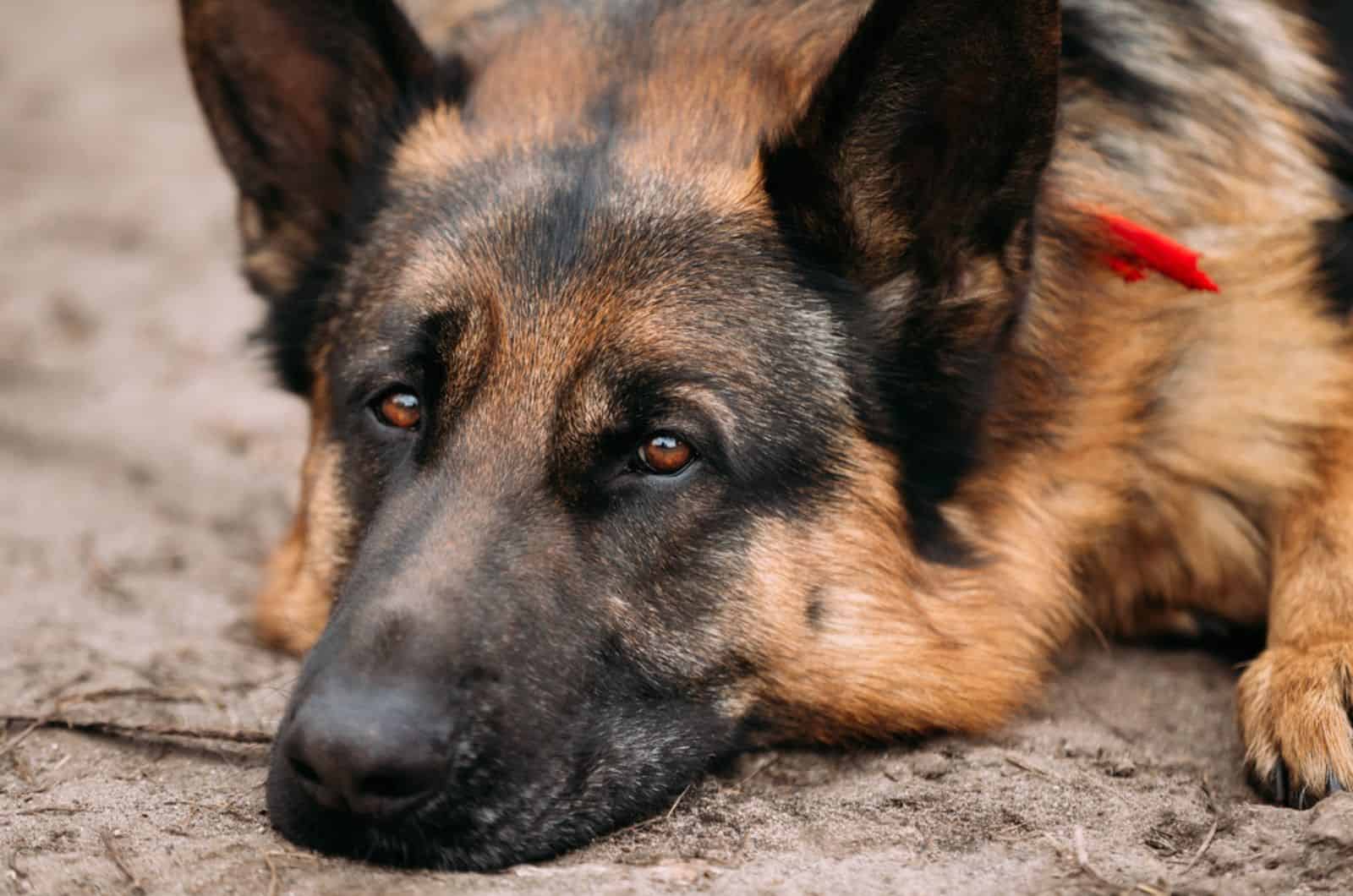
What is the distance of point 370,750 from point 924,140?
1674 mm

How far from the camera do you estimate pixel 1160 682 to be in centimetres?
371

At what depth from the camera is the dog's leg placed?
3037 mm

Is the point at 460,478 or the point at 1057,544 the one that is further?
the point at 1057,544

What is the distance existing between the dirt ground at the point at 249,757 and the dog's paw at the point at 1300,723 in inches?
3.0

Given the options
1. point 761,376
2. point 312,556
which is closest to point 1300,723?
point 761,376

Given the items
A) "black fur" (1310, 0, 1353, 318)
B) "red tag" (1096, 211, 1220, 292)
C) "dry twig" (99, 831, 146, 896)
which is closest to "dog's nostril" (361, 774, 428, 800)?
"dry twig" (99, 831, 146, 896)

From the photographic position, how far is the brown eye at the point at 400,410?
3.34m

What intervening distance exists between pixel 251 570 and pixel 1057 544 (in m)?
2.53

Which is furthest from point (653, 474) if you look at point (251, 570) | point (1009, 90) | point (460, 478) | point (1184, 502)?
point (251, 570)

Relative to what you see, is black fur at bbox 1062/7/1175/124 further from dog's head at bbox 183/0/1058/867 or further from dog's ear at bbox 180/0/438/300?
dog's ear at bbox 180/0/438/300

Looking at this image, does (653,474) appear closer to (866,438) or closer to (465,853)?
(866,438)

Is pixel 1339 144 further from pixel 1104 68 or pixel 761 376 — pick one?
pixel 761 376

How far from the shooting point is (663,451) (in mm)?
3141

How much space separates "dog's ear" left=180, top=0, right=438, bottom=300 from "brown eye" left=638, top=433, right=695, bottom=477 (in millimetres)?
1170
